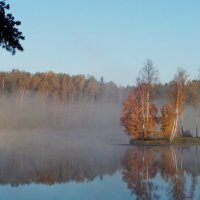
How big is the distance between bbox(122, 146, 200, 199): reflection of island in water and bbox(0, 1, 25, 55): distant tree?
11.7 metres

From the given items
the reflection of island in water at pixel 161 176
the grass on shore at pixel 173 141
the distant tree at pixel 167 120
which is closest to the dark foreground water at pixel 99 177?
the reflection of island in water at pixel 161 176

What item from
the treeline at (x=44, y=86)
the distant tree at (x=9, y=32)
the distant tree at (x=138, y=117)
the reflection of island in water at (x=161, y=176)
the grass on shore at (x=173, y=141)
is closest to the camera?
the distant tree at (x=9, y=32)

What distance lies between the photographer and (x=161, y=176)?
3050cm

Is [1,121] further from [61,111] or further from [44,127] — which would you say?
[61,111]

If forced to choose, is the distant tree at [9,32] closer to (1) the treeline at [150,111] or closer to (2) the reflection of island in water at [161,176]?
(2) the reflection of island in water at [161,176]

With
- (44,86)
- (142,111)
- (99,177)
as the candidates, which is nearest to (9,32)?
(99,177)

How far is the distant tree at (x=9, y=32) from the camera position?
558 inches

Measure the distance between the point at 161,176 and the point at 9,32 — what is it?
750 inches

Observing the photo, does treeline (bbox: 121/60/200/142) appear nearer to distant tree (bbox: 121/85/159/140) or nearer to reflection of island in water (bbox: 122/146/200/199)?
distant tree (bbox: 121/85/159/140)

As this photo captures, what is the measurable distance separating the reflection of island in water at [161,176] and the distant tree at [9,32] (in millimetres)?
11694

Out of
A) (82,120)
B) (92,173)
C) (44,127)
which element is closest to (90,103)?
(82,120)

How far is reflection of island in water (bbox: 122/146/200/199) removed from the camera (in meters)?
23.9

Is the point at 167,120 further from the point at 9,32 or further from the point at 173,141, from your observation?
the point at 9,32

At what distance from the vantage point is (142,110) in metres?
63.5
